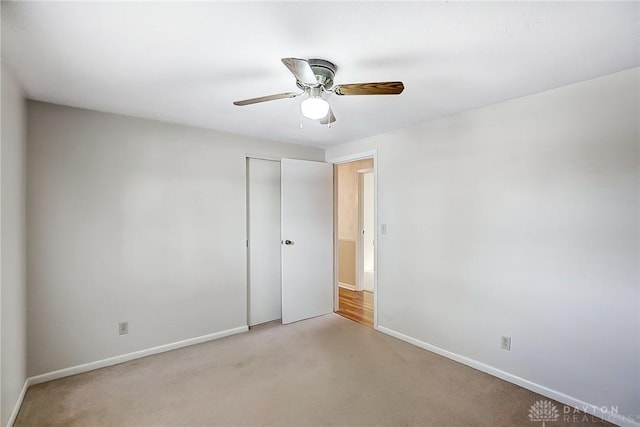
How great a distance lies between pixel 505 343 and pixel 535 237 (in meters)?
0.90

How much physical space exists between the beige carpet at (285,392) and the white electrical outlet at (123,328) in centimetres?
29

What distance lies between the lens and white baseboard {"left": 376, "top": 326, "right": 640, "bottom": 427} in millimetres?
1904

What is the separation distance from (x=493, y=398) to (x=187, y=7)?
3047 millimetres

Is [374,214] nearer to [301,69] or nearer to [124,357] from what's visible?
[301,69]

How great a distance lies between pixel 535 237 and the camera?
2.27 metres

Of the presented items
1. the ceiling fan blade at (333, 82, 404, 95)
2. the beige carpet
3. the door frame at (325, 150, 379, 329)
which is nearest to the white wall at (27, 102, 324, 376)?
the beige carpet

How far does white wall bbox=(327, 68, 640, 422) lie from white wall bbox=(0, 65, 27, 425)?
315cm

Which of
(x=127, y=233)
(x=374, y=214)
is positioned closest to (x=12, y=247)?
(x=127, y=233)

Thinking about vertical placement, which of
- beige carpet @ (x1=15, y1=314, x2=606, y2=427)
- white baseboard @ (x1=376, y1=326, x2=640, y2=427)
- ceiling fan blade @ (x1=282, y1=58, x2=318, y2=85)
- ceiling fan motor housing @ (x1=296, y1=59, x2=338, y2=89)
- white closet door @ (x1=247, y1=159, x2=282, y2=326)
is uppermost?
ceiling fan motor housing @ (x1=296, y1=59, x2=338, y2=89)

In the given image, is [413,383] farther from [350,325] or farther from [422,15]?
[422,15]

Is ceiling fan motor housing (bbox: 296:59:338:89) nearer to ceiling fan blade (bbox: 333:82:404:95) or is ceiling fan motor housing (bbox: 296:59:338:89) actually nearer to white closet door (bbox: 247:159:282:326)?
ceiling fan blade (bbox: 333:82:404:95)

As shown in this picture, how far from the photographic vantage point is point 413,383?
2373 millimetres

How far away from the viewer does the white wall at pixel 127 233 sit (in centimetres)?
243

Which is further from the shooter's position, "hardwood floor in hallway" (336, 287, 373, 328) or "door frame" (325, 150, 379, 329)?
"hardwood floor in hallway" (336, 287, 373, 328)
